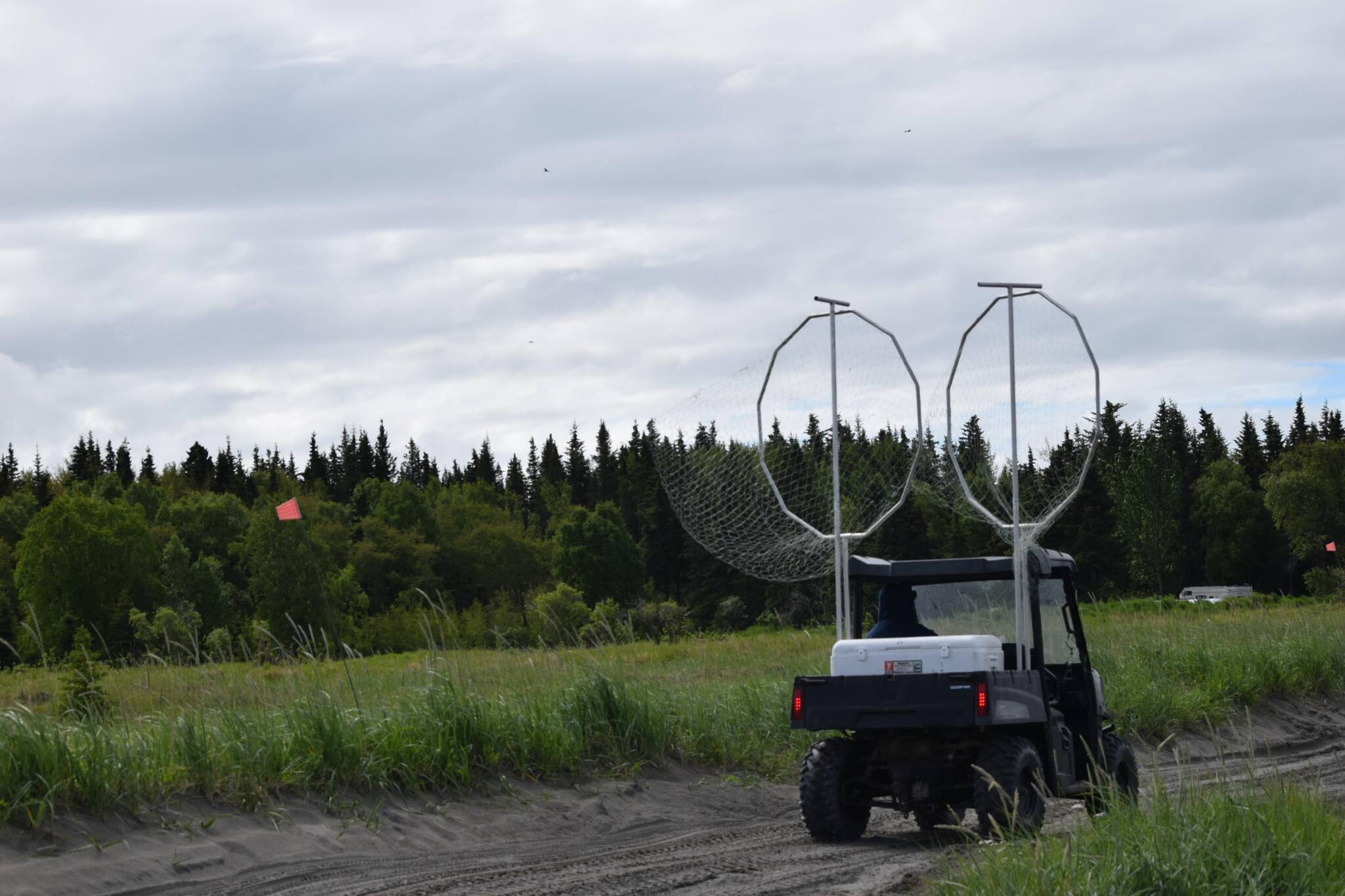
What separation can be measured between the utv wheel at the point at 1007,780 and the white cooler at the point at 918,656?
0.54m

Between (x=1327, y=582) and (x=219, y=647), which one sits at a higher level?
(x=219, y=647)

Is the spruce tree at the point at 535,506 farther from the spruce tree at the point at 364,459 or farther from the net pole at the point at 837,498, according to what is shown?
the net pole at the point at 837,498

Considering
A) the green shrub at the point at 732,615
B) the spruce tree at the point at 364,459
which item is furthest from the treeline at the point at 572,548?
the spruce tree at the point at 364,459

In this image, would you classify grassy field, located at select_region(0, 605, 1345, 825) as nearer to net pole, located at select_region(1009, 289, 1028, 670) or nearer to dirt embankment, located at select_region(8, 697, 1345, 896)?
dirt embankment, located at select_region(8, 697, 1345, 896)

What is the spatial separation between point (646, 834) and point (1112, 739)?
3725mm

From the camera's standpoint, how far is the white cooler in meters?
9.29

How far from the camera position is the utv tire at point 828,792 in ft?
31.7

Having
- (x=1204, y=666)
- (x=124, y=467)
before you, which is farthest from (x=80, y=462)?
(x=1204, y=666)

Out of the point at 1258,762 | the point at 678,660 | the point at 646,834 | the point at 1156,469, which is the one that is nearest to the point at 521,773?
the point at 646,834

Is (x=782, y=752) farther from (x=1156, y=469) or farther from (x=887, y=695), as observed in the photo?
(x=1156, y=469)

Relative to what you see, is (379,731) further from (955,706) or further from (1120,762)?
(1120,762)

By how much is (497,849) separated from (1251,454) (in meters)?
121

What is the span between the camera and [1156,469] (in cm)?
10162

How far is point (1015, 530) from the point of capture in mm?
9727
